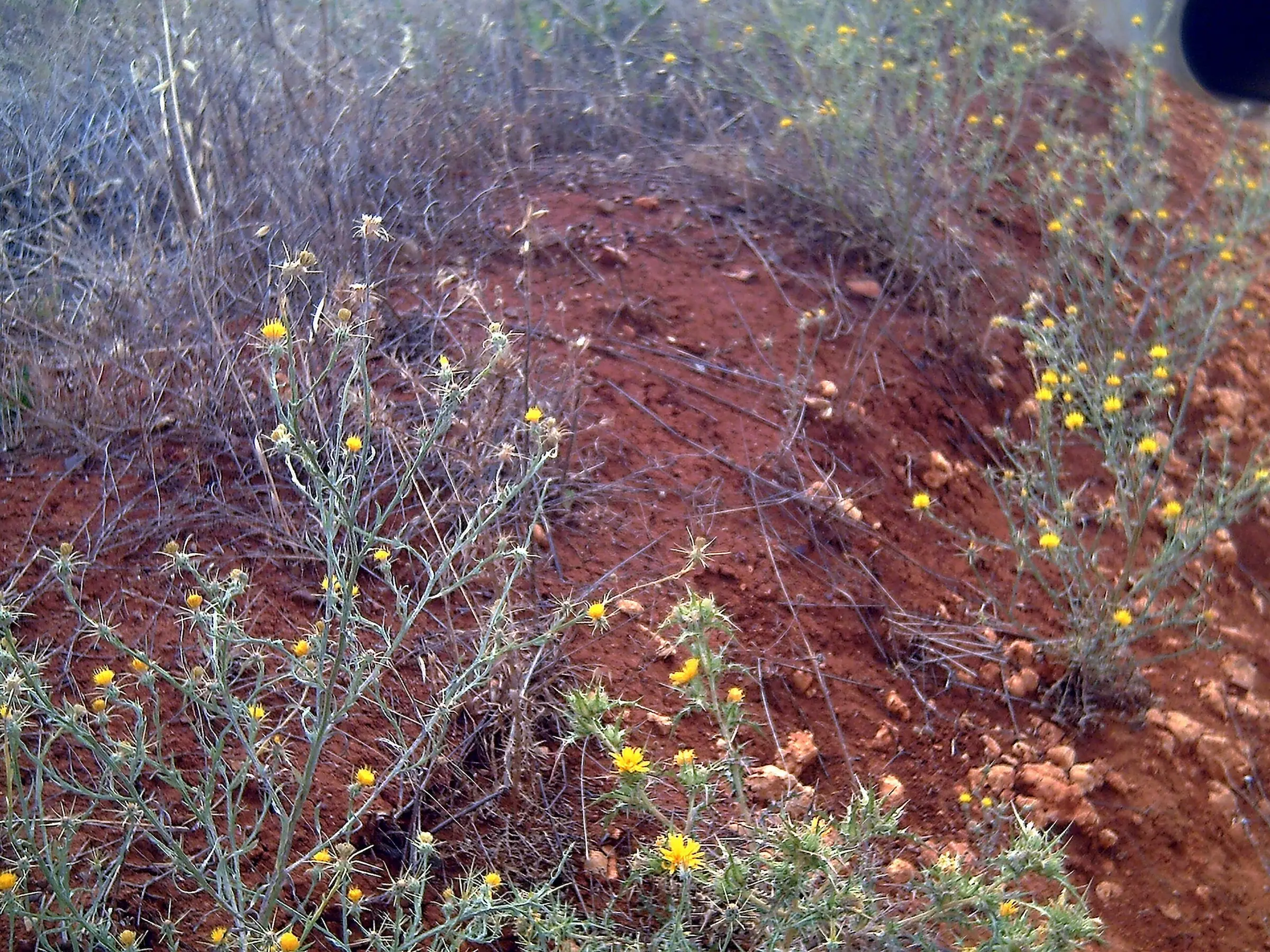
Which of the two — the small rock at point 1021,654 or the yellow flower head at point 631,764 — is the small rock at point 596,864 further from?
the small rock at point 1021,654

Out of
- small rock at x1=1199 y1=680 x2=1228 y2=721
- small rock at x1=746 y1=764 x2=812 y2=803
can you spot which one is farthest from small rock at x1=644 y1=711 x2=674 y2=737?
small rock at x1=1199 y1=680 x2=1228 y2=721

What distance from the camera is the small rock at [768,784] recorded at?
83.4 inches

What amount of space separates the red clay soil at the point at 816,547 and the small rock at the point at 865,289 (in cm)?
2

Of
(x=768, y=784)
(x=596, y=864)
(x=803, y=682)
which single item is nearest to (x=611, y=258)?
(x=803, y=682)

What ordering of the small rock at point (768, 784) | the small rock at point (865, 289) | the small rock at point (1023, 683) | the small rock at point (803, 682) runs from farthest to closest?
the small rock at point (865, 289) < the small rock at point (1023, 683) < the small rock at point (803, 682) < the small rock at point (768, 784)

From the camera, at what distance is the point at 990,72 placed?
5.06 meters

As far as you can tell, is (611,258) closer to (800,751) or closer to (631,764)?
(800,751)

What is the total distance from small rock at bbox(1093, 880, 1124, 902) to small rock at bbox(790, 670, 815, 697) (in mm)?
697

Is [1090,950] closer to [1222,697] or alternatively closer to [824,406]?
[1222,697]

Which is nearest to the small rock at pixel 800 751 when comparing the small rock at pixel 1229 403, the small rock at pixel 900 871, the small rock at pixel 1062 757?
the small rock at pixel 900 871

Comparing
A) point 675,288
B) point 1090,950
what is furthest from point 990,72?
point 1090,950

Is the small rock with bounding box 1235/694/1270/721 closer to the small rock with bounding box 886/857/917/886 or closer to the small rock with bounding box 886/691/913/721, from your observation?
the small rock with bounding box 886/691/913/721

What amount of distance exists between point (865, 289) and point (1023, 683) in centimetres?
149

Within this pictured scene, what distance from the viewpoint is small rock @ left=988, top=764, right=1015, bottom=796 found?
237 centimetres
